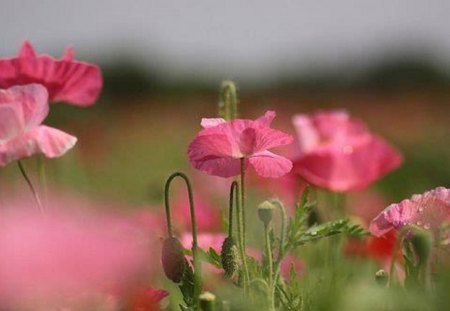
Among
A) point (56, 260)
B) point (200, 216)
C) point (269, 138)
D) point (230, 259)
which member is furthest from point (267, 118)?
point (200, 216)

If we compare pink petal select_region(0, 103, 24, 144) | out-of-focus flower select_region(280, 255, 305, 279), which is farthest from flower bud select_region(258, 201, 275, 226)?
out-of-focus flower select_region(280, 255, 305, 279)

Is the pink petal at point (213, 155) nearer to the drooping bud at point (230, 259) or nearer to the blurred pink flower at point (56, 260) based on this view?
the drooping bud at point (230, 259)

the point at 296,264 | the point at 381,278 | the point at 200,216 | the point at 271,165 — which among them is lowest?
the point at 200,216

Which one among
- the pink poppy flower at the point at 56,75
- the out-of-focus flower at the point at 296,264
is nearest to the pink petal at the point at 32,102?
the pink poppy flower at the point at 56,75

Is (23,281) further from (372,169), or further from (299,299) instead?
(372,169)

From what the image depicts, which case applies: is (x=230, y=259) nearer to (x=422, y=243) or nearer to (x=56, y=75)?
(x=422, y=243)

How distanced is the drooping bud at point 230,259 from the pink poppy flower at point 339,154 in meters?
0.82

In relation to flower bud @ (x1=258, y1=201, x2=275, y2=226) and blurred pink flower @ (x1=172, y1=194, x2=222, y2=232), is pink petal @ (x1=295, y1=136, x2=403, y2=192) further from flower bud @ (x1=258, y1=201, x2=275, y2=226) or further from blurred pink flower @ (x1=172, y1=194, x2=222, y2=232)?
flower bud @ (x1=258, y1=201, x2=275, y2=226)

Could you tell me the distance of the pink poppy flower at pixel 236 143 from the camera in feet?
3.68

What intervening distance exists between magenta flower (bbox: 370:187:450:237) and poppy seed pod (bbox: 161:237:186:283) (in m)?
0.22

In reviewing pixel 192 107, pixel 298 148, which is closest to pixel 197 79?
pixel 192 107

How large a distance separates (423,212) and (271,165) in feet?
0.60

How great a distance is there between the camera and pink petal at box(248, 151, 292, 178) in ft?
3.81

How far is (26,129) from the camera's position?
117 centimetres
